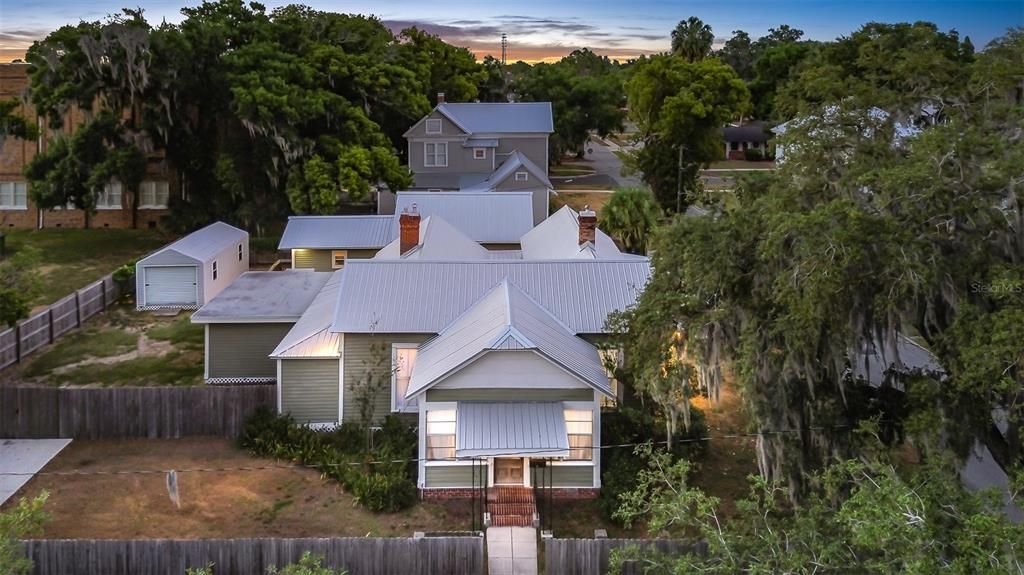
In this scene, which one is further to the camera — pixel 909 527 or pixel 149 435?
pixel 149 435

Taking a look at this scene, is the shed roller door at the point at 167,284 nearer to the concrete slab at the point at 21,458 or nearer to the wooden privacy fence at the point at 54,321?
the wooden privacy fence at the point at 54,321

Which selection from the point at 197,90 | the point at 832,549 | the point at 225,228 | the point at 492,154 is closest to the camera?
the point at 832,549

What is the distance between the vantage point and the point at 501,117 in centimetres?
5416

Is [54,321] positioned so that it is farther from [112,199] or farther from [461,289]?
[112,199]

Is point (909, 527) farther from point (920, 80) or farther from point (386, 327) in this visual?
point (386, 327)

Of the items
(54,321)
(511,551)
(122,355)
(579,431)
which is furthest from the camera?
(54,321)

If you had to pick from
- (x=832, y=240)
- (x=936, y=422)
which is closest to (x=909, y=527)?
(x=936, y=422)

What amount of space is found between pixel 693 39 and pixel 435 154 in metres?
32.5

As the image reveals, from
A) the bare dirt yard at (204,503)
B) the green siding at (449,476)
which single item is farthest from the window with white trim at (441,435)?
the bare dirt yard at (204,503)

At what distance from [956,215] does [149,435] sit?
58.2ft

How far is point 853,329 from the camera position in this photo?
46.1ft

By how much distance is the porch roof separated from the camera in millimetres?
16781

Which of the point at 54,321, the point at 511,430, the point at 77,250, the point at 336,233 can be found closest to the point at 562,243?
the point at 336,233

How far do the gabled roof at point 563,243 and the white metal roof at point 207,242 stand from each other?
446 inches
